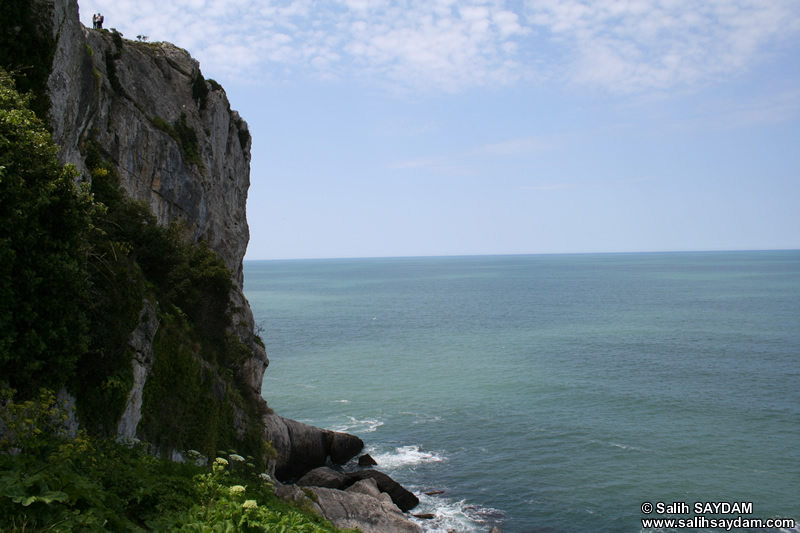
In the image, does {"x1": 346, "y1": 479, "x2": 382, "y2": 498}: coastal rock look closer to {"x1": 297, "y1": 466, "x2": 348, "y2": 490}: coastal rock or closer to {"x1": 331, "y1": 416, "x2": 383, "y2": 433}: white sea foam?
{"x1": 297, "y1": 466, "x2": 348, "y2": 490}: coastal rock

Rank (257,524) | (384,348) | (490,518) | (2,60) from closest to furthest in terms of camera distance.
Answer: (257,524) → (2,60) → (490,518) → (384,348)

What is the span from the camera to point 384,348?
232ft

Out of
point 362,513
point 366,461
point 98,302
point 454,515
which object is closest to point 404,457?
point 366,461

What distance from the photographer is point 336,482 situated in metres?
30.5

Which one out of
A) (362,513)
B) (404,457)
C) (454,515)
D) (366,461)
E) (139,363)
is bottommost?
(454,515)

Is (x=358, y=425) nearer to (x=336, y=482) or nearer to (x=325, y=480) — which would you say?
(x=325, y=480)

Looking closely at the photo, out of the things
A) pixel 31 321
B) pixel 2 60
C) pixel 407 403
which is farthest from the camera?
pixel 407 403

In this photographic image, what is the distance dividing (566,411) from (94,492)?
132 ft

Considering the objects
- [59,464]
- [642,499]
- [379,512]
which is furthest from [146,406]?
[642,499]

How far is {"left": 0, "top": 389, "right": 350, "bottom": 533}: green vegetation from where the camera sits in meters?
7.50

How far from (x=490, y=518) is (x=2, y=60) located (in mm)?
27747

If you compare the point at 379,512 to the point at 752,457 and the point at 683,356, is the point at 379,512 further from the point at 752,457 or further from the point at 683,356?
the point at 683,356

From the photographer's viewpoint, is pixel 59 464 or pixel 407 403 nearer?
pixel 59 464

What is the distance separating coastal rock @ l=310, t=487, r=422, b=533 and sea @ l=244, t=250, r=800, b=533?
315 centimetres
